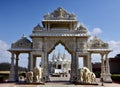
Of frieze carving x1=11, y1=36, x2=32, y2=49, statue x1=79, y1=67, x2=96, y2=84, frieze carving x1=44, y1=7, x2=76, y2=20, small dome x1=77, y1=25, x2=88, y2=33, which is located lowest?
statue x1=79, y1=67, x2=96, y2=84

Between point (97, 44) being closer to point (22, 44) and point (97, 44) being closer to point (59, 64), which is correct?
point (22, 44)

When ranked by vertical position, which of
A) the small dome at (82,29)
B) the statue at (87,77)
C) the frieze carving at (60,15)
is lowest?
the statue at (87,77)

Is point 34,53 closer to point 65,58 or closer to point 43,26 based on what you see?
point 43,26

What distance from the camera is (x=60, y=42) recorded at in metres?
22.8

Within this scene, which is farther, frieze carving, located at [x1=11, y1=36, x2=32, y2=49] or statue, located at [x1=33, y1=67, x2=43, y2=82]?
frieze carving, located at [x1=11, y1=36, x2=32, y2=49]

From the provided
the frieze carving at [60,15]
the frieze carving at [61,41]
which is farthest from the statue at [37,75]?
the frieze carving at [60,15]

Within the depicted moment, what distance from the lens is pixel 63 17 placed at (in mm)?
23000

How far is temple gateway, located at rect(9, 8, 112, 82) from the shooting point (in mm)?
22109

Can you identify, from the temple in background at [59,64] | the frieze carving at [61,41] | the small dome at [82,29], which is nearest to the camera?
the frieze carving at [61,41]

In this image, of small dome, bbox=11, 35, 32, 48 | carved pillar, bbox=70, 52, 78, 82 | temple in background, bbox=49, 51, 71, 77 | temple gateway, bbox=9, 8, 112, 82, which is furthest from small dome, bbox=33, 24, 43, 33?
temple in background, bbox=49, 51, 71, 77

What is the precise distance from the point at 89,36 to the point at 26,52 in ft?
22.6

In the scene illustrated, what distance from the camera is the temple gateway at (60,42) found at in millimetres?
22109

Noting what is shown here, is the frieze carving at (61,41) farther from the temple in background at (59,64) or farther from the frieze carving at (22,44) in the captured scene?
the temple in background at (59,64)

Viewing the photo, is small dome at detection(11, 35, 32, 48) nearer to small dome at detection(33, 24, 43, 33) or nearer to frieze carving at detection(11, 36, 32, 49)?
frieze carving at detection(11, 36, 32, 49)
